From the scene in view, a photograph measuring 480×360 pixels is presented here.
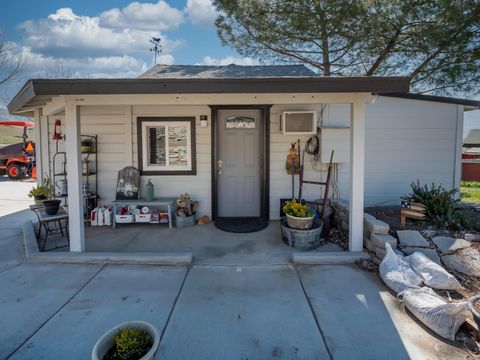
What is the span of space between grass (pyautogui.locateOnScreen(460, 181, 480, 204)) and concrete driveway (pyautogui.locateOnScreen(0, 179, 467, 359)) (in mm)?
6827

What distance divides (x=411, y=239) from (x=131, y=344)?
329 cm

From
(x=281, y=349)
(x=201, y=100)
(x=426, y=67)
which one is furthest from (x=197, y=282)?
(x=426, y=67)

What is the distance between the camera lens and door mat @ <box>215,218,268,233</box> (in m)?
4.99

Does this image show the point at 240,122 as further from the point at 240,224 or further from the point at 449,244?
the point at 449,244

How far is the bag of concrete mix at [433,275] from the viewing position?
285 cm

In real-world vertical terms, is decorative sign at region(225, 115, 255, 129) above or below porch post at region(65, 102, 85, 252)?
above

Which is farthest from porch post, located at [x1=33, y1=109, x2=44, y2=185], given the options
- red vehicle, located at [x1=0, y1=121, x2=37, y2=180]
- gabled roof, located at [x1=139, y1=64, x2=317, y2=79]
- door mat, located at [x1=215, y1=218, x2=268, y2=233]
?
red vehicle, located at [x1=0, y1=121, x2=37, y2=180]

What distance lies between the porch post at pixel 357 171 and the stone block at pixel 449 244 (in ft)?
2.77

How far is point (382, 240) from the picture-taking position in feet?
11.5

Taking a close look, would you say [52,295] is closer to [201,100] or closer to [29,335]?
[29,335]

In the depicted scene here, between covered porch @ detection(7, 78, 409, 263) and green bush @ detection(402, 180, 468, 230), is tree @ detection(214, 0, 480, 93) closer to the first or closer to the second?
covered porch @ detection(7, 78, 409, 263)

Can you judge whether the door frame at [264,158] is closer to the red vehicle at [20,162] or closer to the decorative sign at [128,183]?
the decorative sign at [128,183]

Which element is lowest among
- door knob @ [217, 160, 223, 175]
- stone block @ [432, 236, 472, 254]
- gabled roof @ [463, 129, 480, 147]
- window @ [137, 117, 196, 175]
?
stone block @ [432, 236, 472, 254]

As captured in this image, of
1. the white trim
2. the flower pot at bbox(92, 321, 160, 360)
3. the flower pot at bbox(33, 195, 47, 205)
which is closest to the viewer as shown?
the flower pot at bbox(92, 321, 160, 360)
